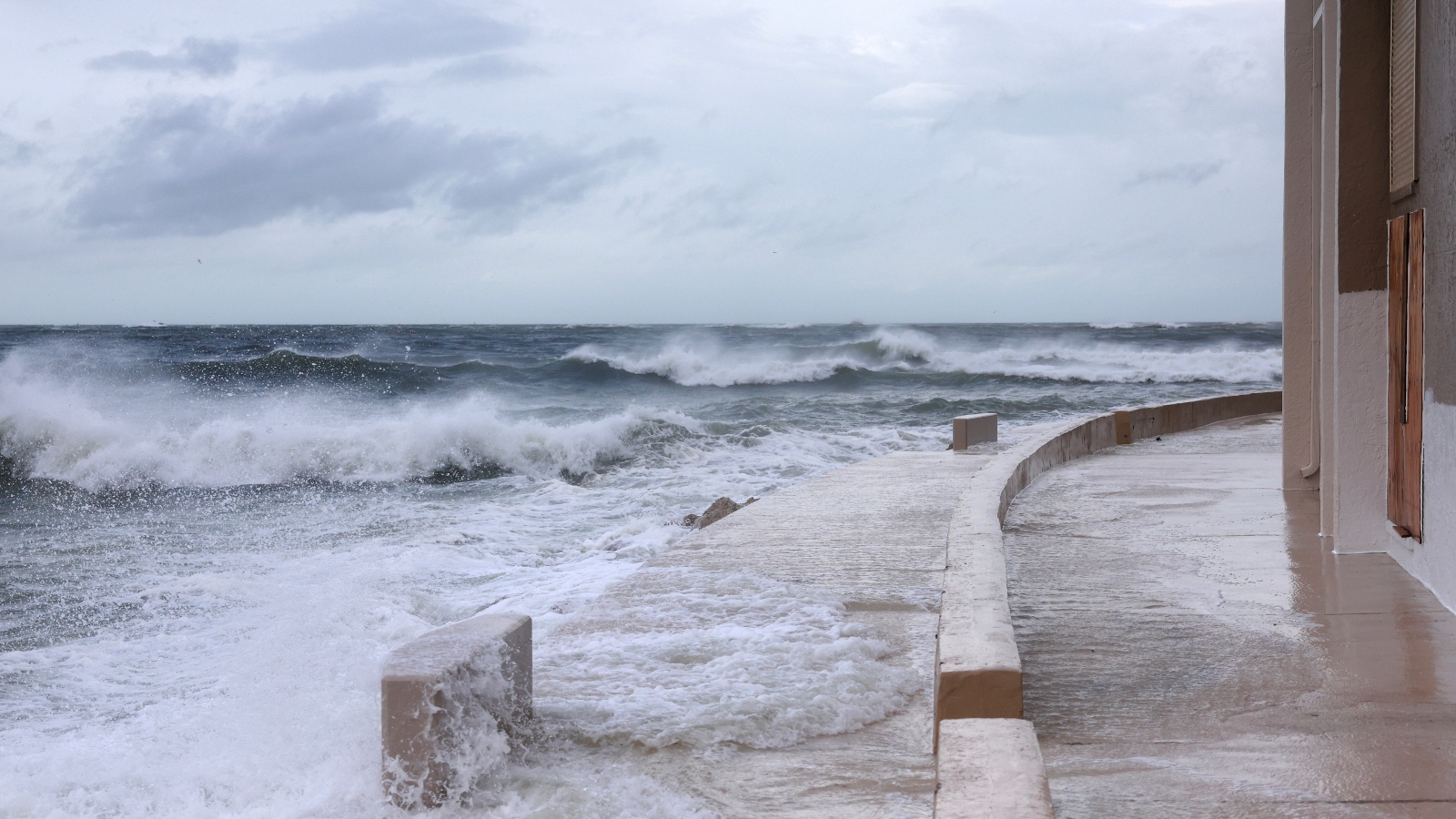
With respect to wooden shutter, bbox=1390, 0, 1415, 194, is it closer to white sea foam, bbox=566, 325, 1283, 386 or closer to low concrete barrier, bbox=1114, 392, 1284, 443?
low concrete barrier, bbox=1114, 392, 1284, 443

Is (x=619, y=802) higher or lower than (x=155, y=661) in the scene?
higher

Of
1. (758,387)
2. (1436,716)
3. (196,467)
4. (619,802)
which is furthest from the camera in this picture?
(758,387)

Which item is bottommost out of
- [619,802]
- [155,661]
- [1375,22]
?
[155,661]

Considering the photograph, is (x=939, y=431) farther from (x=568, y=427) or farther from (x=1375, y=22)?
(x=1375, y=22)

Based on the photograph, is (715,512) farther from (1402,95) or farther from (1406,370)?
(1402,95)

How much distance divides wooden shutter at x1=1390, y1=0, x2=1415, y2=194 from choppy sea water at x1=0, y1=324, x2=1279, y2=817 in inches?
148

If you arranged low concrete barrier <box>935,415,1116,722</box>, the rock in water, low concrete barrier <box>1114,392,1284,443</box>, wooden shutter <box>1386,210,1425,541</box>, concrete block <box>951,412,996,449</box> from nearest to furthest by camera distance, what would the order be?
low concrete barrier <box>935,415,1116,722</box> → wooden shutter <box>1386,210,1425,541</box> → the rock in water → concrete block <box>951,412,996,449</box> → low concrete barrier <box>1114,392,1284,443</box>

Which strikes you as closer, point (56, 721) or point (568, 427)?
point (56, 721)

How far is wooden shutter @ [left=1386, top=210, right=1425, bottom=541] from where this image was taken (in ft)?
17.2

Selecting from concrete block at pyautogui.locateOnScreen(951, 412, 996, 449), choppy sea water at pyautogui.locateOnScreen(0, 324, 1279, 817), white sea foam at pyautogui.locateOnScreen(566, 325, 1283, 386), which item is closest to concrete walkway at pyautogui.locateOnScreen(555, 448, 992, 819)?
choppy sea water at pyautogui.locateOnScreen(0, 324, 1279, 817)

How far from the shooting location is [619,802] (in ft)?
10.4

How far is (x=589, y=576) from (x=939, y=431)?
1372 centimetres

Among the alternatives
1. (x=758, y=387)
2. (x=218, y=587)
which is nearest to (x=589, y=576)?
(x=218, y=587)

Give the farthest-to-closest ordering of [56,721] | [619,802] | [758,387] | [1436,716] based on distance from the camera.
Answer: [758,387] → [56,721] → [1436,716] → [619,802]
